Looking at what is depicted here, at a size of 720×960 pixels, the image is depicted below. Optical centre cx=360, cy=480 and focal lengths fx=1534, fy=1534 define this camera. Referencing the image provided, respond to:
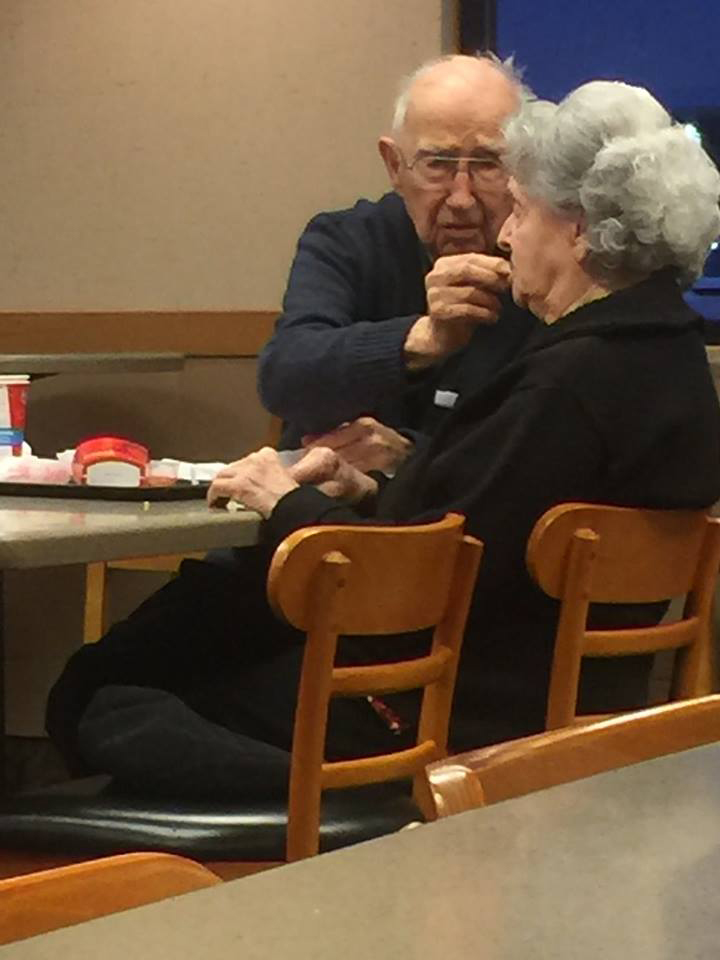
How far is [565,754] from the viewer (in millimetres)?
888

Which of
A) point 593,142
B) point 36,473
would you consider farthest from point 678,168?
point 36,473

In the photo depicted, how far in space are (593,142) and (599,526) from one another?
19.8 inches

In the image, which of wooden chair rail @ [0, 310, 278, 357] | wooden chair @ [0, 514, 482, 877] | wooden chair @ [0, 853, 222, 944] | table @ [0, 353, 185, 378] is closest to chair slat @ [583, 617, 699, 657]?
wooden chair @ [0, 514, 482, 877]

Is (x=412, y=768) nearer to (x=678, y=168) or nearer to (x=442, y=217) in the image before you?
(x=678, y=168)

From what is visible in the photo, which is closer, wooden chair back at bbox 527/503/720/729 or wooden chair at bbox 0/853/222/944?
wooden chair at bbox 0/853/222/944

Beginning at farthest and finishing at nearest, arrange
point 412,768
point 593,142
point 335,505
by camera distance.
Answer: point 593,142
point 335,505
point 412,768

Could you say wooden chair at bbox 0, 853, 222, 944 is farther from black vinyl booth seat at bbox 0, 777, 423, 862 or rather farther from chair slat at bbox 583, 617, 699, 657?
chair slat at bbox 583, 617, 699, 657

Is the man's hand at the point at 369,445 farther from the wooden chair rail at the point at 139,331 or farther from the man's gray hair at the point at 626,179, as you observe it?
the wooden chair rail at the point at 139,331

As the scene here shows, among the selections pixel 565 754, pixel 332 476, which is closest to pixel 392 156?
pixel 332 476

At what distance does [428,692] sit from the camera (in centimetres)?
162

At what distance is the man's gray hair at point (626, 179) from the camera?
182 centimetres

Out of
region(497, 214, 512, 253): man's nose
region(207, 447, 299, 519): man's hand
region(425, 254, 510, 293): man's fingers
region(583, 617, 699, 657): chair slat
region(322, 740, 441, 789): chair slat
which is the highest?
region(497, 214, 512, 253): man's nose

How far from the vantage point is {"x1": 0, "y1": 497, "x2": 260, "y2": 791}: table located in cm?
140

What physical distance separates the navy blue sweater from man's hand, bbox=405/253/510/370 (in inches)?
2.8
